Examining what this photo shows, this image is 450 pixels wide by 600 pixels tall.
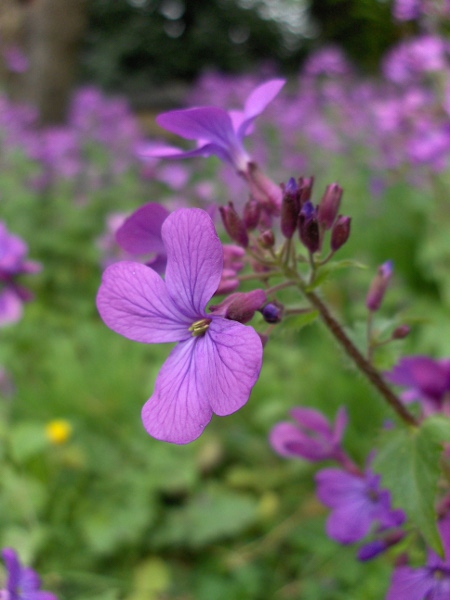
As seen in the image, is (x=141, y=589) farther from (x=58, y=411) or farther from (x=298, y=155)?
(x=298, y=155)

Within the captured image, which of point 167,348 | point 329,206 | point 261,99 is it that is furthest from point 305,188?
point 167,348

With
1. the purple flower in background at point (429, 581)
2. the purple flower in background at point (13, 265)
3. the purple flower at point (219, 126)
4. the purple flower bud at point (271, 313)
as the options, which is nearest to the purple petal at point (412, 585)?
the purple flower in background at point (429, 581)

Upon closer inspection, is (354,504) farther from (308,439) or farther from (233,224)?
(233,224)

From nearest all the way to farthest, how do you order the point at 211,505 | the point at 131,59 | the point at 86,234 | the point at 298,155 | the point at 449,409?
the point at 449,409 < the point at 211,505 < the point at 86,234 < the point at 298,155 < the point at 131,59

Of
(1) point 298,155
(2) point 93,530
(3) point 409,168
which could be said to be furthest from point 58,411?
(1) point 298,155

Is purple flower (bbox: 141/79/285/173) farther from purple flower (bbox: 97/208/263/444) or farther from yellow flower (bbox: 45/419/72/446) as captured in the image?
yellow flower (bbox: 45/419/72/446)

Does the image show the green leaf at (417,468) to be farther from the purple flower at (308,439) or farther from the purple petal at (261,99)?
the purple petal at (261,99)
